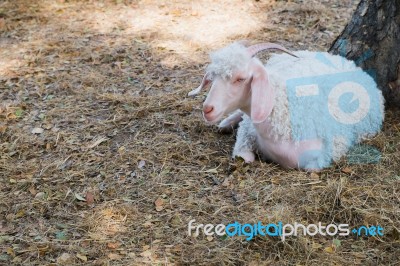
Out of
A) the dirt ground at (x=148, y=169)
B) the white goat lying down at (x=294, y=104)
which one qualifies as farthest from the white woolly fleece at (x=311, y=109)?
the dirt ground at (x=148, y=169)

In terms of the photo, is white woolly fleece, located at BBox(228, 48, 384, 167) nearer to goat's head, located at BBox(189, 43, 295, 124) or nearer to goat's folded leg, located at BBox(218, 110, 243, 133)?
goat's head, located at BBox(189, 43, 295, 124)

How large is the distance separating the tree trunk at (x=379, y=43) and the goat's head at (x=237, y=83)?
1110 millimetres

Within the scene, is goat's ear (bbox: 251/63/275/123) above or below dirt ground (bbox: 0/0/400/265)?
above

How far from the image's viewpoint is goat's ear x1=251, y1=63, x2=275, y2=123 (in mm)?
3104

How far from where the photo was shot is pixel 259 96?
3113mm

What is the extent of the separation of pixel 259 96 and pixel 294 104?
0.36 m

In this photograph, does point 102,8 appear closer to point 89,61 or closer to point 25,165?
point 89,61

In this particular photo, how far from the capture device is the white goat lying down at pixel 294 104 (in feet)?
10.2

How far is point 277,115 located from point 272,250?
0.95 meters

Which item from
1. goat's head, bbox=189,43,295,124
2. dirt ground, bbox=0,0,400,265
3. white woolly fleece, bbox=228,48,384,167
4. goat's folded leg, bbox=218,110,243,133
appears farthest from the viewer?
goat's folded leg, bbox=218,110,243,133

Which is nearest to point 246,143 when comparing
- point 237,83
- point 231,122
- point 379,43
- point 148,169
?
point 231,122

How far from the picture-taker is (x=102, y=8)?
636 cm

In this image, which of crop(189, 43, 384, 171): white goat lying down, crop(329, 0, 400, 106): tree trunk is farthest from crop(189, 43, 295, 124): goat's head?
crop(329, 0, 400, 106): tree trunk

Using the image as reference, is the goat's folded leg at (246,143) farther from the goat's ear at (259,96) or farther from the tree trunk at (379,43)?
the tree trunk at (379,43)
